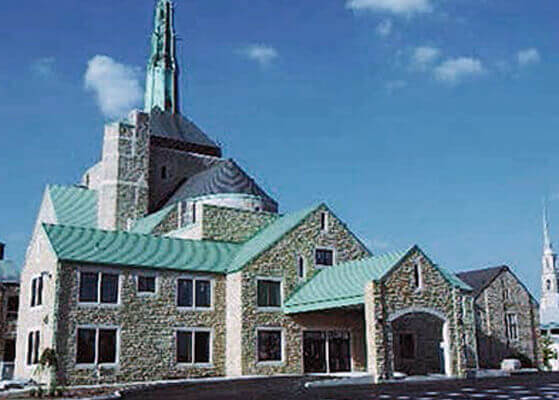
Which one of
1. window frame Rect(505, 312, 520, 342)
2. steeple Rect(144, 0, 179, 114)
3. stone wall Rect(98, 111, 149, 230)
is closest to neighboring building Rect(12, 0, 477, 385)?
stone wall Rect(98, 111, 149, 230)

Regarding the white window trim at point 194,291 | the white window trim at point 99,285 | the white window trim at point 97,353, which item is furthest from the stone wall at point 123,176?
the white window trim at point 97,353

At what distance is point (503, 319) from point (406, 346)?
14.7 metres

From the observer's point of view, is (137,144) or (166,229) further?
(137,144)

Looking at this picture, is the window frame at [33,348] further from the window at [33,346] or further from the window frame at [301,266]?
the window frame at [301,266]

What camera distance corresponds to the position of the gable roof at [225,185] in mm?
39522

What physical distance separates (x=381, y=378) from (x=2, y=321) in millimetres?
24919

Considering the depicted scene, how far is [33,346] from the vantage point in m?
29.0

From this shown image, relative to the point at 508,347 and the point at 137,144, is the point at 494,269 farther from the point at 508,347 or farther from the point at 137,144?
the point at 137,144

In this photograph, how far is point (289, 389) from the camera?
73.5ft

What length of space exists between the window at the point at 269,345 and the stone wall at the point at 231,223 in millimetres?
6039

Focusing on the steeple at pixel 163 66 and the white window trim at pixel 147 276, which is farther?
the steeple at pixel 163 66

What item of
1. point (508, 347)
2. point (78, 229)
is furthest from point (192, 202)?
point (508, 347)

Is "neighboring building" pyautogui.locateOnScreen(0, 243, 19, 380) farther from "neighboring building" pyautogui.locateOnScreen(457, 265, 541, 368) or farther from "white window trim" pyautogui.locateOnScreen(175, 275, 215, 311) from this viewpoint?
"neighboring building" pyautogui.locateOnScreen(457, 265, 541, 368)

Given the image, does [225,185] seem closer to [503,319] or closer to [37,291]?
[37,291]
